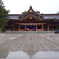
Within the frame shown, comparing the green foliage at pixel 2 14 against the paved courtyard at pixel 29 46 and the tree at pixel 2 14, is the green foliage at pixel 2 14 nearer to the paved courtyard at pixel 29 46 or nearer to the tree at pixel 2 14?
the tree at pixel 2 14

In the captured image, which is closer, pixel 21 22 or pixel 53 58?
pixel 53 58

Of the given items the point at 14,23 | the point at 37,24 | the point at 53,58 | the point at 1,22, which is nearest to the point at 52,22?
the point at 37,24

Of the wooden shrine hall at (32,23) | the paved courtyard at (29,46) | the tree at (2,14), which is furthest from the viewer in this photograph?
the wooden shrine hall at (32,23)

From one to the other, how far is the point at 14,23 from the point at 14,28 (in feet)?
5.28

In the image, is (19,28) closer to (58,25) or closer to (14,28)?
(14,28)

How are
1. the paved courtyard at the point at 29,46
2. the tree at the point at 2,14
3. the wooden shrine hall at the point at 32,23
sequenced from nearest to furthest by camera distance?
the paved courtyard at the point at 29,46
the tree at the point at 2,14
the wooden shrine hall at the point at 32,23

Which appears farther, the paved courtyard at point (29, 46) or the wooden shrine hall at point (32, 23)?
the wooden shrine hall at point (32, 23)

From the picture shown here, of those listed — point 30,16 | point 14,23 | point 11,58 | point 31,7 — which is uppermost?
point 31,7

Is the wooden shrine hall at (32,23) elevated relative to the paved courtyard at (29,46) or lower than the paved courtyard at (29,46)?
elevated

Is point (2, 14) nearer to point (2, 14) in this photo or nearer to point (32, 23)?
point (2, 14)

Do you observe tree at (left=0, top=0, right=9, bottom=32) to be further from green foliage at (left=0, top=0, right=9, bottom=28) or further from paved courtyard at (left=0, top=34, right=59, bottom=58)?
paved courtyard at (left=0, top=34, right=59, bottom=58)

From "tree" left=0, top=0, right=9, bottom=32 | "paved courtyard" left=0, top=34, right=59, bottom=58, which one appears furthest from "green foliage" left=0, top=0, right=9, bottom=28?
"paved courtyard" left=0, top=34, right=59, bottom=58

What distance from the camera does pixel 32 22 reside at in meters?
27.3

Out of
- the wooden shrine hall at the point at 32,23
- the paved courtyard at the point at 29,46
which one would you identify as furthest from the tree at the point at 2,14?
the paved courtyard at the point at 29,46
